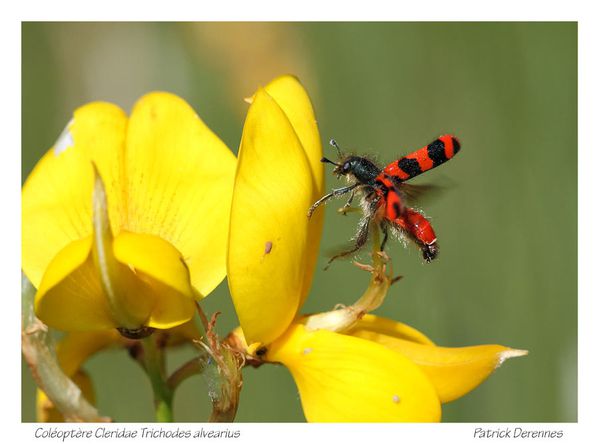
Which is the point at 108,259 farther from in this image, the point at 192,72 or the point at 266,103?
the point at 192,72

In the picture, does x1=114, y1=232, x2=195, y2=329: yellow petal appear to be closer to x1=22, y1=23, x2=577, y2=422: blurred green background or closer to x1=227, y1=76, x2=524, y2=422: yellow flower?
x1=227, y1=76, x2=524, y2=422: yellow flower

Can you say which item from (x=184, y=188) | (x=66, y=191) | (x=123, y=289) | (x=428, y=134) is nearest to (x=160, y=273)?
(x=123, y=289)

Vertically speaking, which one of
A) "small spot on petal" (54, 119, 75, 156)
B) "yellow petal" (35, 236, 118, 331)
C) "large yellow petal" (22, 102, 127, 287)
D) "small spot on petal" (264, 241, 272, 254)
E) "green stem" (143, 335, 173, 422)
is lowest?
"green stem" (143, 335, 173, 422)

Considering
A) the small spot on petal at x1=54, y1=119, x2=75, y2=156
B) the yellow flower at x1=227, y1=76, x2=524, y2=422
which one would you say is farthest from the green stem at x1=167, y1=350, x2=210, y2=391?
the small spot on petal at x1=54, y1=119, x2=75, y2=156

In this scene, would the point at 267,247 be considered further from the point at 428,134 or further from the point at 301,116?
the point at 428,134

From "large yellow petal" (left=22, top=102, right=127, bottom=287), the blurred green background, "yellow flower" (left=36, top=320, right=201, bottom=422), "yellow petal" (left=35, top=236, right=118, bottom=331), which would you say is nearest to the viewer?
"yellow petal" (left=35, top=236, right=118, bottom=331)

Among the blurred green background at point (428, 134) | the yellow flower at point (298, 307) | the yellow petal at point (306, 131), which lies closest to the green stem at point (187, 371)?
the yellow flower at point (298, 307)
